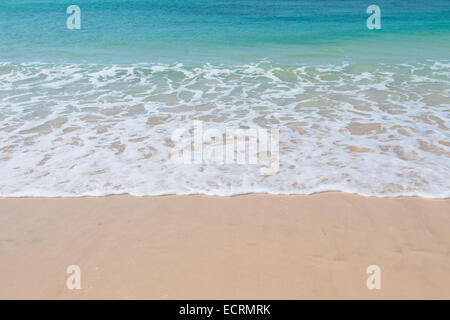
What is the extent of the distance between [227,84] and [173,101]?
213 cm

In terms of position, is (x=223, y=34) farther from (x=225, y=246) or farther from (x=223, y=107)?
(x=225, y=246)

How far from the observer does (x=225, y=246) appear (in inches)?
149

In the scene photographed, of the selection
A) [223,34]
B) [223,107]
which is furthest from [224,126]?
[223,34]

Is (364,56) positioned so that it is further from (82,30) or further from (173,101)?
(82,30)

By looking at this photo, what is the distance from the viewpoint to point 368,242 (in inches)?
150

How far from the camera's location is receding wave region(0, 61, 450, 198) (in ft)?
16.5

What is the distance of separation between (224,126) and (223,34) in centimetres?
1261

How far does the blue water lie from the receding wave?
102 inches

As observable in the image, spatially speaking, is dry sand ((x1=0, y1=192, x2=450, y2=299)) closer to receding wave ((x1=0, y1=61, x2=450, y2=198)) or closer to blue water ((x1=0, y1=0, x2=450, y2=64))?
receding wave ((x1=0, y1=61, x2=450, y2=198))

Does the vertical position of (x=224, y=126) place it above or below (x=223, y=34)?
below

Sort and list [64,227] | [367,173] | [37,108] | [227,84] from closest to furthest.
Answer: [64,227]
[367,173]
[37,108]
[227,84]
